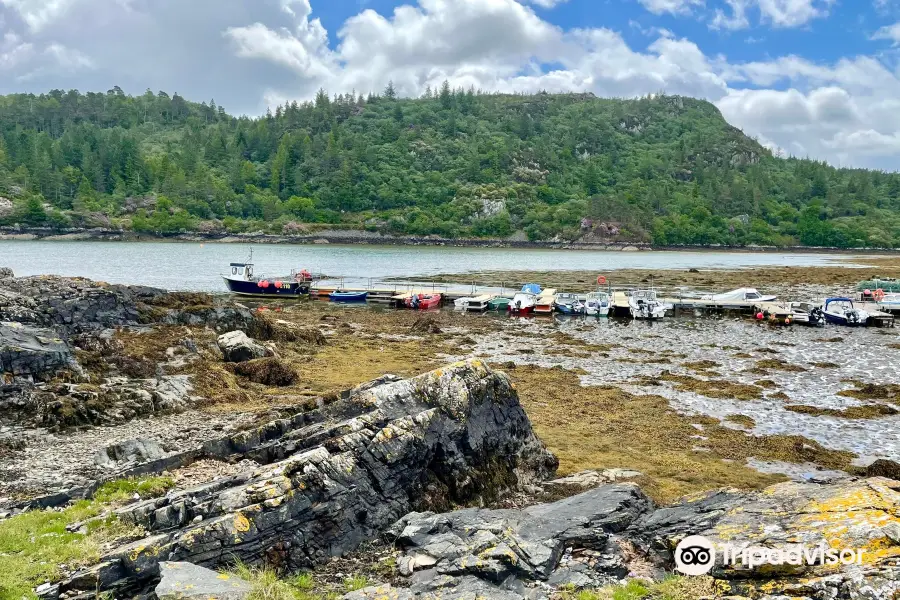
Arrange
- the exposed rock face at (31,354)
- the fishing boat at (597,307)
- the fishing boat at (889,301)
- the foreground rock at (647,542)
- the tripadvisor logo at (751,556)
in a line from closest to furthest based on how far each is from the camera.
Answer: the foreground rock at (647,542), the tripadvisor logo at (751,556), the exposed rock face at (31,354), the fishing boat at (597,307), the fishing boat at (889,301)

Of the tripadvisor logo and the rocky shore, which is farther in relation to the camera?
the rocky shore

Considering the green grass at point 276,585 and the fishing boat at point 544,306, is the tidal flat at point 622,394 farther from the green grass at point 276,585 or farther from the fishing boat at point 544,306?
the fishing boat at point 544,306

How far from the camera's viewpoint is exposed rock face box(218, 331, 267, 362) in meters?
24.5

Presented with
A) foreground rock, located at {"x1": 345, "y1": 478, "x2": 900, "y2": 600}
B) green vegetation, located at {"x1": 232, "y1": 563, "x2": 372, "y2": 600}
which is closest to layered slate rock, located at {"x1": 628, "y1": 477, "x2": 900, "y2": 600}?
foreground rock, located at {"x1": 345, "y1": 478, "x2": 900, "y2": 600}

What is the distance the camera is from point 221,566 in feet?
25.1

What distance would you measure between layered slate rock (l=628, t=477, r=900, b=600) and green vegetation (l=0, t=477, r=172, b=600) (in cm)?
797

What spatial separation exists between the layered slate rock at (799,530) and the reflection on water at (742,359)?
11625 mm

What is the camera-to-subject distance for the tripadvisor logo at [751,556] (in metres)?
6.38

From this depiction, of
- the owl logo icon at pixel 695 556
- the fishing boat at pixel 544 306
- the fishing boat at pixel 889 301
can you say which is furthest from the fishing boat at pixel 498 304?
the owl logo icon at pixel 695 556

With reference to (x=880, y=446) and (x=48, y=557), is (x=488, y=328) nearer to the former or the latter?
(x=880, y=446)

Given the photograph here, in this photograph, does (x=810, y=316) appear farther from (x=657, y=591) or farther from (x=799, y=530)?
(x=657, y=591)

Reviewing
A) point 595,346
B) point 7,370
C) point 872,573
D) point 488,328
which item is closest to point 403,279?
point 488,328

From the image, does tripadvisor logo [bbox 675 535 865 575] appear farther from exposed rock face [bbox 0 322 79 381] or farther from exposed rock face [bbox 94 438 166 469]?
exposed rock face [bbox 0 322 79 381]

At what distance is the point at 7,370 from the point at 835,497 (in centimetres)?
2107
